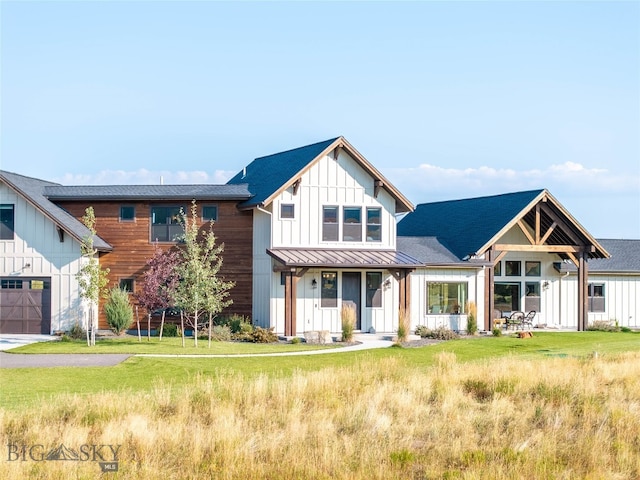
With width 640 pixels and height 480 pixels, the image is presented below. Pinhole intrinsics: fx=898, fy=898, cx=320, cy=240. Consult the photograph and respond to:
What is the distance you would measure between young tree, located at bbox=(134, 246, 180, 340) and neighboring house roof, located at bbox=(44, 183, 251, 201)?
2.44 m

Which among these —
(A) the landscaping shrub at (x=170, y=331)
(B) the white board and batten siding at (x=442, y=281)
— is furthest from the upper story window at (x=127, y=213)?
(B) the white board and batten siding at (x=442, y=281)

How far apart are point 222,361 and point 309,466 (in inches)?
461

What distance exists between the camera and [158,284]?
3045cm

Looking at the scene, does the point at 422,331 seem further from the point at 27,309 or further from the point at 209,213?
the point at 27,309

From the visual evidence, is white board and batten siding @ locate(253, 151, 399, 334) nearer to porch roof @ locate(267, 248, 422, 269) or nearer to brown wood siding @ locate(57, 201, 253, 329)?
porch roof @ locate(267, 248, 422, 269)

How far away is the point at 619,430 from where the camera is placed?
16250 mm

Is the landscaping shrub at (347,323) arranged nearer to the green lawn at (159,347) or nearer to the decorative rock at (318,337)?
the decorative rock at (318,337)

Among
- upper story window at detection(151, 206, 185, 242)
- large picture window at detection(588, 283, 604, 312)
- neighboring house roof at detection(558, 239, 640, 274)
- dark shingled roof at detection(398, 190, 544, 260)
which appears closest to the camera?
upper story window at detection(151, 206, 185, 242)

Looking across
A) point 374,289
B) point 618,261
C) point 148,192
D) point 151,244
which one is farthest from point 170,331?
point 618,261

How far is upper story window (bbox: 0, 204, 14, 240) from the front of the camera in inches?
1289

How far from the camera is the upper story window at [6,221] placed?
32750 millimetres

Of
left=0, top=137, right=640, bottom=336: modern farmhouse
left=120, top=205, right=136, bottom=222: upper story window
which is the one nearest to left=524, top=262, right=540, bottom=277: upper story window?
left=0, top=137, right=640, bottom=336: modern farmhouse

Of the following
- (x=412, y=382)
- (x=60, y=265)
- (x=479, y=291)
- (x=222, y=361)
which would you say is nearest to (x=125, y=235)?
(x=60, y=265)

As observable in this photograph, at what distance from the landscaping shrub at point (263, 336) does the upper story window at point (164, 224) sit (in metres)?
5.54
